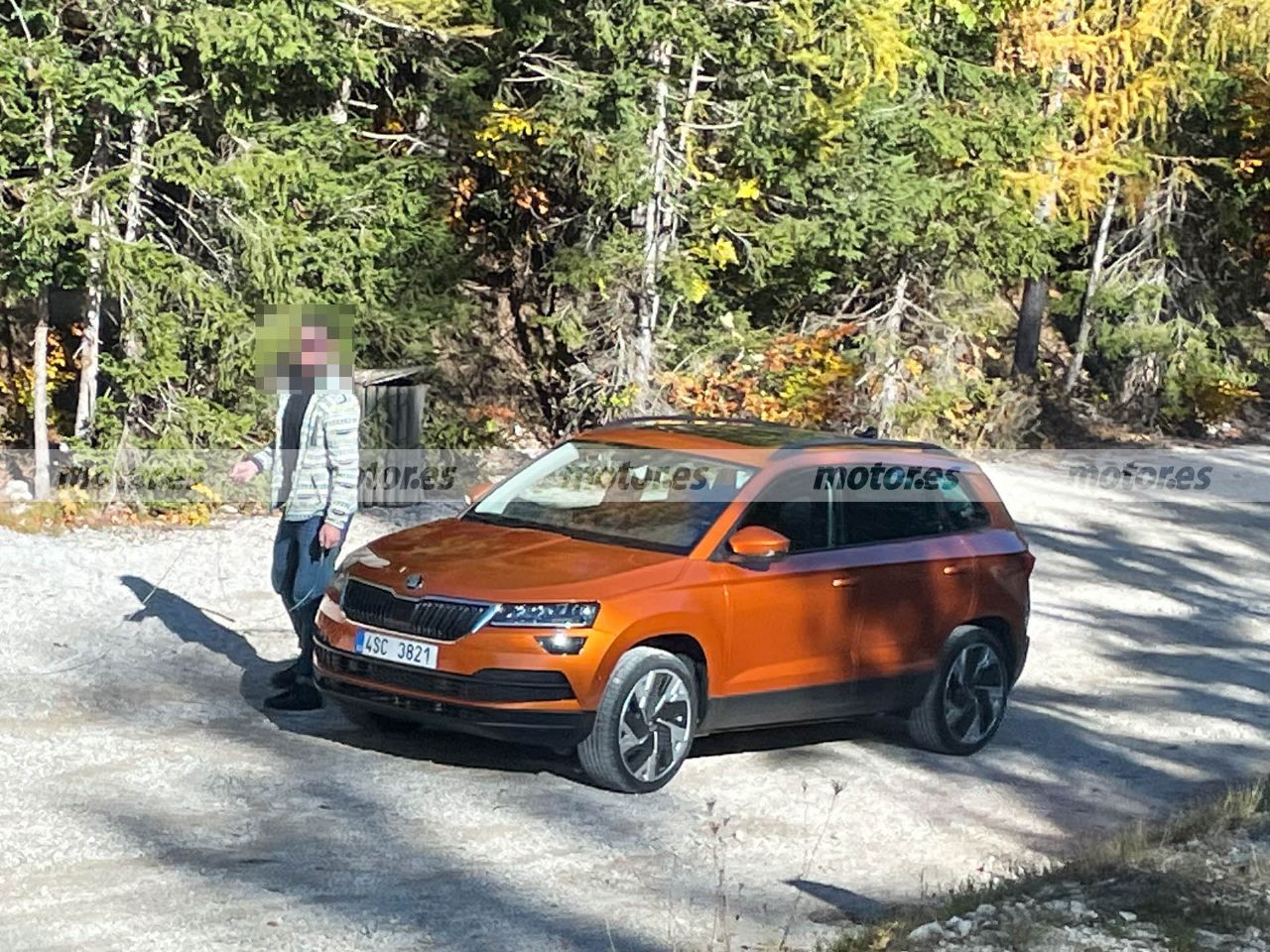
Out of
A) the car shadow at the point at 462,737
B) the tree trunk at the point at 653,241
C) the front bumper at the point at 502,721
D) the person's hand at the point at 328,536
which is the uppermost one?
the tree trunk at the point at 653,241

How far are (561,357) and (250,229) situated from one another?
5777mm

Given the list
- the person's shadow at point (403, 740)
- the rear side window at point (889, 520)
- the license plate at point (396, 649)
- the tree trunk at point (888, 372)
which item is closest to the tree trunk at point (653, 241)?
the tree trunk at point (888, 372)

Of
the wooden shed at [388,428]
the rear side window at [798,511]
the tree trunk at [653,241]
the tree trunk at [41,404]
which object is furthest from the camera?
the tree trunk at [653,241]

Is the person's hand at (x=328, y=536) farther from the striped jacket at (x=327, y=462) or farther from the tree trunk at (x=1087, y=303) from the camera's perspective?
the tree trunk at (x=1087, y=303)

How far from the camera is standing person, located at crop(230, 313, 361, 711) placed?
9.43m

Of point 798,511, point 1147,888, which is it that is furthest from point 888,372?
point 1147,888

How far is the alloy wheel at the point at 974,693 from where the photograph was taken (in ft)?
32.4

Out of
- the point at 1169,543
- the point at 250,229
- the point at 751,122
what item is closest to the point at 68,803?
the point at 250,229

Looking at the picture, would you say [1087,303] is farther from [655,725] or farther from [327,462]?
[655,725]

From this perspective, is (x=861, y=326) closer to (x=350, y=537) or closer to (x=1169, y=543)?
(x=1169, y=543)

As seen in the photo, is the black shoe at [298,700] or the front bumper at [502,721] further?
the black shoe at [298,700]

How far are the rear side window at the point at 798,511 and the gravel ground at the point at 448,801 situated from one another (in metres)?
1.24

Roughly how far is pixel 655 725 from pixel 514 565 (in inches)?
40.6

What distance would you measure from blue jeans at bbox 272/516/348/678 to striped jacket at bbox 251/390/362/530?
0.09 m
